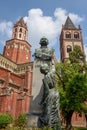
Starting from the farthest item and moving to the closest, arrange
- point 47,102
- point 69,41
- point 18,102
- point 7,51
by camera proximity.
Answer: point 69,41 < point 7,51 < point 18,102 < point 47,102

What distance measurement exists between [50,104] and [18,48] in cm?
5408

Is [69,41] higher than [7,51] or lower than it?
higher

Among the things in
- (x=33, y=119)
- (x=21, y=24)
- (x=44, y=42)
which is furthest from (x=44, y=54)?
(x=21, y=24)

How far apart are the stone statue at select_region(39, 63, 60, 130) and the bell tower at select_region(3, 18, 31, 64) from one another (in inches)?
2020

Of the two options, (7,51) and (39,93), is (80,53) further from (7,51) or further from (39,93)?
(7,51)

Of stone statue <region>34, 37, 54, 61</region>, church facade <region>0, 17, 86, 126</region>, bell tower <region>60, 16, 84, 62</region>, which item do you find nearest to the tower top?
church facade <region>0, 17, 86, 126</region>

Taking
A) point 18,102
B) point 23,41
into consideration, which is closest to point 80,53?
point 18,102

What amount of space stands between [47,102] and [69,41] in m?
61.8

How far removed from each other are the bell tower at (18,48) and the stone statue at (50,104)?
51.3m

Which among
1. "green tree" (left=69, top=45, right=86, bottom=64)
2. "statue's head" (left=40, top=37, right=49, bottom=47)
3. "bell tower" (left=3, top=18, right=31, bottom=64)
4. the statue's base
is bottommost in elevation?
the statue's base

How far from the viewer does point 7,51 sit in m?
60.3

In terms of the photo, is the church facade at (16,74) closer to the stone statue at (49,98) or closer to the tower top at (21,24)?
the tower top at (21,24)

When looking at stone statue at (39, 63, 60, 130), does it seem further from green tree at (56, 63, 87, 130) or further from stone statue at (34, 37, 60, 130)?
green tree at (56, 63, 87, 130)

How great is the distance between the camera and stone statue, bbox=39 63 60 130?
6.42 metres
